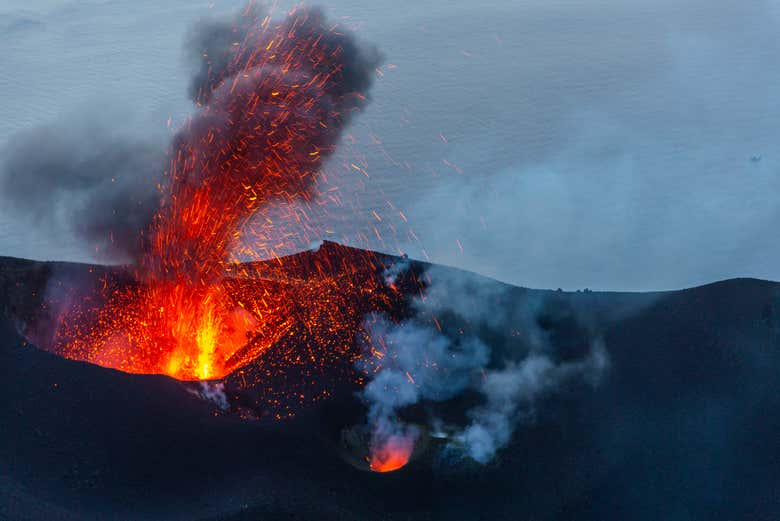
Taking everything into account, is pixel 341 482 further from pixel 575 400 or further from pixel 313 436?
pixel 575 400

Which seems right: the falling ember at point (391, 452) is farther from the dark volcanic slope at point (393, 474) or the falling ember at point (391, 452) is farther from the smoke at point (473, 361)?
the dark volcanic slope at point (393, 474)

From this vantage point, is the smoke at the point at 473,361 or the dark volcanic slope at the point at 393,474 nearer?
the dark volcanic slope at the point at 393,474

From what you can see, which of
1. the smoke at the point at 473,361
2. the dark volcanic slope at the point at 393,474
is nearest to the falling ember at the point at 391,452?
the smoke at the point at 473,361

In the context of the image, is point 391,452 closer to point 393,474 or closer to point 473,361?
point 393,474

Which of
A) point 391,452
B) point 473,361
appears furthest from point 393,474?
point 473,361

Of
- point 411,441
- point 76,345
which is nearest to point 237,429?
point 411,441
